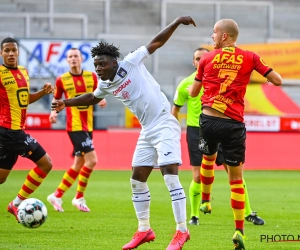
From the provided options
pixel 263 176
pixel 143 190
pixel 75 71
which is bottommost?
pixel 263 176

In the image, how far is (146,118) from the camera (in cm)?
826

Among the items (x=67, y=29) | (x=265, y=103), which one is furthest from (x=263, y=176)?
(x=67, y=29)

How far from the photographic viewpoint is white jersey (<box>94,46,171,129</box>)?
8156 millimetres

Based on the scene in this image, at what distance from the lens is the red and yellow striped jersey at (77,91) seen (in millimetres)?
→ 12688

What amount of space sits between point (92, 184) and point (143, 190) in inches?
351

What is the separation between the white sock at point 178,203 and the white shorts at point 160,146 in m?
0.19

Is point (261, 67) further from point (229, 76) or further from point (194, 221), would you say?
point (194, 221)

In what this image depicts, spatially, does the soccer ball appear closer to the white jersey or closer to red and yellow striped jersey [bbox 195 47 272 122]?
the white jersey

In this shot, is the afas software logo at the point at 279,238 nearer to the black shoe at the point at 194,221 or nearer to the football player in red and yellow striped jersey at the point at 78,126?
the black shoe at the point at 194,221

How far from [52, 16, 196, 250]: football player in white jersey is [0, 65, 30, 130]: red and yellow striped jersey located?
251 cm

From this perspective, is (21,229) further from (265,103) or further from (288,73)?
(288,73)

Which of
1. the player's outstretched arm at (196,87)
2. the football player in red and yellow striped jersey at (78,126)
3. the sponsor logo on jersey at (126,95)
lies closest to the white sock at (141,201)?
the sponsor logo on jersey at (126,95)

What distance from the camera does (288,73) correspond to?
2717 centimetres

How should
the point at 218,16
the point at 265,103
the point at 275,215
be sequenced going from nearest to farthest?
the point at 275,215 → the point at 265,103 → the point at 218,16
